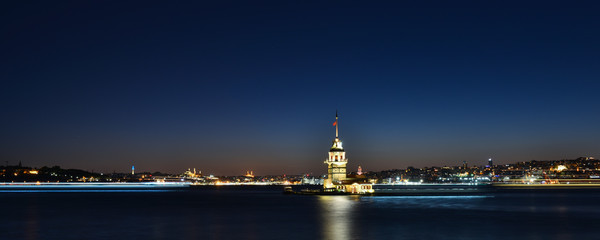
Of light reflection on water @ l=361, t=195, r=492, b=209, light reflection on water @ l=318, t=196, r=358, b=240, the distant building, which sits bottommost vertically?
light reflection on water @ l=361, t=195, r=492, b=209

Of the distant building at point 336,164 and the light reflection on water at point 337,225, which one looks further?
the distant building at point 336,164

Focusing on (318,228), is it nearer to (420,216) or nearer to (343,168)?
(420,216)

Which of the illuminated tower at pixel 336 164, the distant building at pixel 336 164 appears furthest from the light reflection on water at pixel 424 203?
the illuminated tower at pixel 336 164

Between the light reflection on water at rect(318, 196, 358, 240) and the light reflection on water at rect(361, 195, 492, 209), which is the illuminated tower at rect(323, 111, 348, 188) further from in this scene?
the light reflection on water at rect(318, 196, 358, 240)

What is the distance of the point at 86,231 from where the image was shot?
41438 millimetres

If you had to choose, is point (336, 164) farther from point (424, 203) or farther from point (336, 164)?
point (424, 203)

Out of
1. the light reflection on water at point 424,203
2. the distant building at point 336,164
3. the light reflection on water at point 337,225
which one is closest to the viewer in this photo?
the light reflection on water at point 337,225

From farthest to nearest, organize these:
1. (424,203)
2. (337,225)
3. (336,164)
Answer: (336,164)
(424,203)
(337,225)

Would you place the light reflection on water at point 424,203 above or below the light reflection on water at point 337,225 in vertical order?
below

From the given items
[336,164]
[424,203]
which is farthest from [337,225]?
[336,164]

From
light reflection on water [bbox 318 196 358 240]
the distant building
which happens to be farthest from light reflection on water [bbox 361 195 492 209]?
the distant building

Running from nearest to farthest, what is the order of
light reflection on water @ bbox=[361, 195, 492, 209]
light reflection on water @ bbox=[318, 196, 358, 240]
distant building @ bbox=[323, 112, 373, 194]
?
light reflection on water @ bbox=[318, 196, 358, 240], light reflection on water @ bbox=[361, 195, 492, 209], distant building @ bbox=[323, 112, 373, 194]

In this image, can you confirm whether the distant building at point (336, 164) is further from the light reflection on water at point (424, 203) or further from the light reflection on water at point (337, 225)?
the light reflection on water at point (337, 225)

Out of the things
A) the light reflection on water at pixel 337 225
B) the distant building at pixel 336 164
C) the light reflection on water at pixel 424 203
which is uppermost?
the distant building at pixel 336 164
